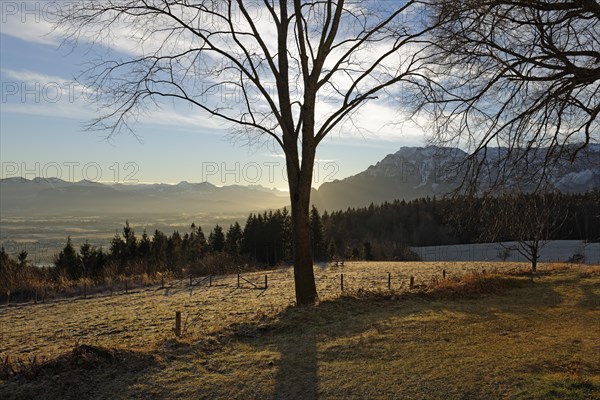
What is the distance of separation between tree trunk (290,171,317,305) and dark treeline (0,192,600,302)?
489 inches

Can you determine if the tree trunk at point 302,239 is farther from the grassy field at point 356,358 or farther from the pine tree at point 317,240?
the pine tree at point 317,240

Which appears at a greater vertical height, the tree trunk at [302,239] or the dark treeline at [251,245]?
the tree trunk at [302,239]

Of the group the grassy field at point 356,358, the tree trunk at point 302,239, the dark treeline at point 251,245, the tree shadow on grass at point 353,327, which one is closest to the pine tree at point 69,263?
the dark treeline at point 251,245

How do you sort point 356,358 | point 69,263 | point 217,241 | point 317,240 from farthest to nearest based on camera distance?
point 217,241
point 317,240
point 69,263
point 356,358

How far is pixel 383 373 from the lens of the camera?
6641 mm

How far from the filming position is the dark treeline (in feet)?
158

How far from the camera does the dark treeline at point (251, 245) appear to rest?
48.1 meters

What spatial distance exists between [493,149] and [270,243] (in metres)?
64.9

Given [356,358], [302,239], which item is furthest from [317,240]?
[356,358]

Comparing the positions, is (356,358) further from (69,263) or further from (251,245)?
(251,245)

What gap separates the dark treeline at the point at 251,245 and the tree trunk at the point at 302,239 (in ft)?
40.7

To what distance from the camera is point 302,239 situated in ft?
38.5

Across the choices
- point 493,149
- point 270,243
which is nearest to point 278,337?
point 493,149

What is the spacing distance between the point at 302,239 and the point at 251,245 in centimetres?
6114
